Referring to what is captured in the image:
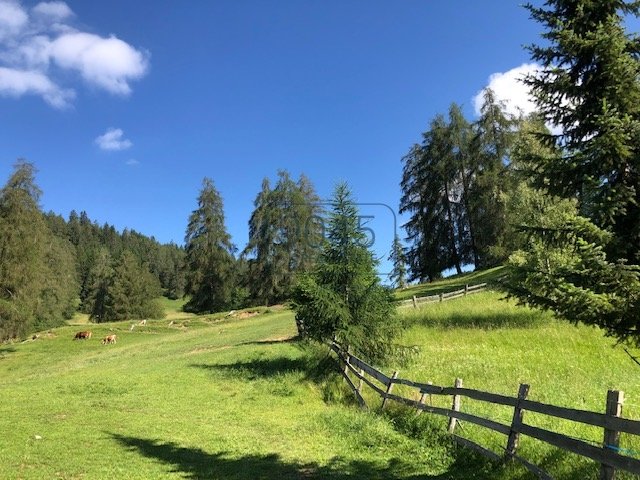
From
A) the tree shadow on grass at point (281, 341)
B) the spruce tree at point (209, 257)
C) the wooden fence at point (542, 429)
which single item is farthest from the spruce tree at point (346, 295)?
the spruce tree at point (209, 257)

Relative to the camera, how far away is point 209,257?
67438 mm

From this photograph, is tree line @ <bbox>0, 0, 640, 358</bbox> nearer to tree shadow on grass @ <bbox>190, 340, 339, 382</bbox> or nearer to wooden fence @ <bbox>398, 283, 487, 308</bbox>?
tree shadow on grass @ <bbox>190, 340, 339, 382</bbox>

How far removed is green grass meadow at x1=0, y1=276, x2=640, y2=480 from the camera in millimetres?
8953

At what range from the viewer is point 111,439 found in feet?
35.5

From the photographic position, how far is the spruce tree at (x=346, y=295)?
18.5 metres

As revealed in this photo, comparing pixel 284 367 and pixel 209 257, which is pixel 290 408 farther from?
pixel 209 257

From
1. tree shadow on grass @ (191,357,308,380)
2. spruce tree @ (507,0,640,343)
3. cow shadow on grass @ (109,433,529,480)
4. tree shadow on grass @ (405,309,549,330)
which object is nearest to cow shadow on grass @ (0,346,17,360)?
tree shadow on grass @ (191,357,308,380)

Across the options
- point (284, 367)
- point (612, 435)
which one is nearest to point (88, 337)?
point (284, 367)

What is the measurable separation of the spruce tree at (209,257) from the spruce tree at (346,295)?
1934 inches

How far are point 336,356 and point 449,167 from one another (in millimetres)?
42242

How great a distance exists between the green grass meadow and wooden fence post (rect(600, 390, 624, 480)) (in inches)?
48.0

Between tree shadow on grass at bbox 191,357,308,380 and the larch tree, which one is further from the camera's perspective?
the larch tree

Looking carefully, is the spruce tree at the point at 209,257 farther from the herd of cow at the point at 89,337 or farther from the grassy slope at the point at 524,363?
the grassy slope at the point at 524,363

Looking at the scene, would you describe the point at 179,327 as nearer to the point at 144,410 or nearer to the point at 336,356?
the point at 336,356
